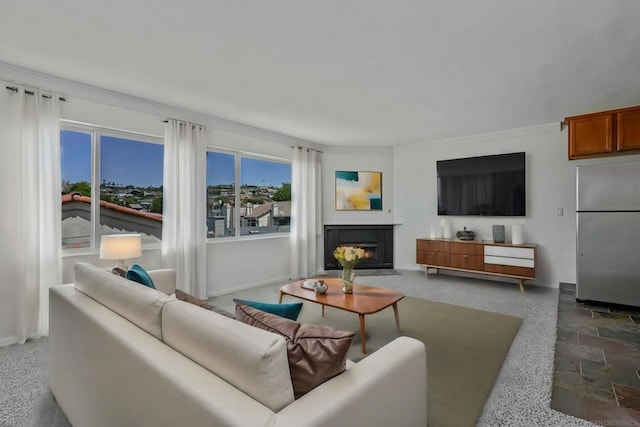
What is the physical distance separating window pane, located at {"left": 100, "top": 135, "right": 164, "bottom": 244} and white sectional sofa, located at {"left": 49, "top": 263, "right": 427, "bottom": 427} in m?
2.21

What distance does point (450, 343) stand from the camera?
2906mm

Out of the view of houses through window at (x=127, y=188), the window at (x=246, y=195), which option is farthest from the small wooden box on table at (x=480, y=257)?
the view of houses through window at (x=127, y=188)

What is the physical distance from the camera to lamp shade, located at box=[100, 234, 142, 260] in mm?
3064

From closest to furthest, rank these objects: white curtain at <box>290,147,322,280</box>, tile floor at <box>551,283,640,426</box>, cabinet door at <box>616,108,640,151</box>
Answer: tile floor at <box>551,283,640,426</box>
cabinet door at <box>616,108,640,151</box>
white curtain at <box>290,147,322,280</box>

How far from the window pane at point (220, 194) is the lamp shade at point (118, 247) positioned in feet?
4.82

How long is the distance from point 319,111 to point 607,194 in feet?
12.1

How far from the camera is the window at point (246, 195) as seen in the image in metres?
4.72

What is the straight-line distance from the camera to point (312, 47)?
8.29ft

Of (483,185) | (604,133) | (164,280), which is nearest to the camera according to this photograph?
(164,280)

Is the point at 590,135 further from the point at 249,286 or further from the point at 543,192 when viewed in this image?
the point at 249,286

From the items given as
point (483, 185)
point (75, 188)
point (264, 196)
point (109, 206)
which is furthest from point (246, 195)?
point (483, 185)

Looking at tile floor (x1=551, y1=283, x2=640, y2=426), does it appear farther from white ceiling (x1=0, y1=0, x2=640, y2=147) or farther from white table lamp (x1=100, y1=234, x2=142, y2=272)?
white table lamp (x1=100, y1=234, x2=142, y2=272)

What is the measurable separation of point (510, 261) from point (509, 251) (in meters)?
0.15

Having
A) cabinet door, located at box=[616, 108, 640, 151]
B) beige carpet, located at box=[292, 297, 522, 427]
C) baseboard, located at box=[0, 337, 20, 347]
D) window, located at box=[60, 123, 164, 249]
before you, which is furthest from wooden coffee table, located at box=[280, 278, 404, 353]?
cabinet door, located at box=[616, 108, 640, 151]
